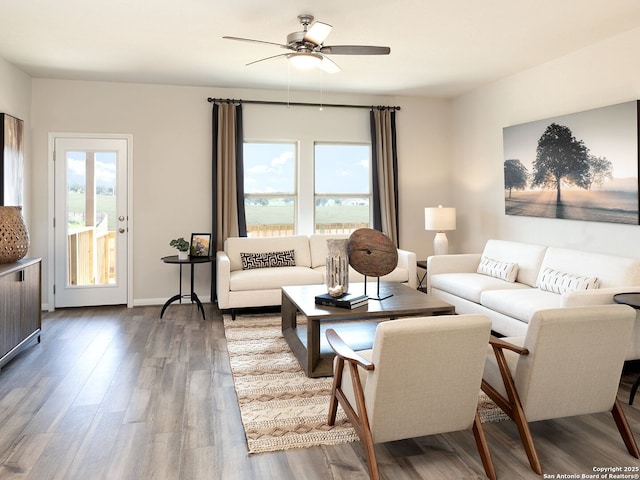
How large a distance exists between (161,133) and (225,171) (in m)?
0.88

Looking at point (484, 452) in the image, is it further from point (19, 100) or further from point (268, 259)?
point (19, 100)

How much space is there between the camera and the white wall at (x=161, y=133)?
5504 mm

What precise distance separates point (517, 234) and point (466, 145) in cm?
155

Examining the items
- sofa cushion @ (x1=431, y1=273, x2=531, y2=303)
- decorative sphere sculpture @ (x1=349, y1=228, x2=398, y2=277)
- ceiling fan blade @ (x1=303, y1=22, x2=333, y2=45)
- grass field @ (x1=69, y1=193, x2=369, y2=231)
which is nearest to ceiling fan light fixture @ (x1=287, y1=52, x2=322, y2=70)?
ceiling fan blade @ (x1=303, y1=22, x2=333, y2=45)

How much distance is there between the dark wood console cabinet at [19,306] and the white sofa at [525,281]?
12.5 feet

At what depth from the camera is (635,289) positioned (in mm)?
3430

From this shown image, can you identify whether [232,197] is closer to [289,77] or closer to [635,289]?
[289,77]

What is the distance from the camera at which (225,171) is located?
5.86 m

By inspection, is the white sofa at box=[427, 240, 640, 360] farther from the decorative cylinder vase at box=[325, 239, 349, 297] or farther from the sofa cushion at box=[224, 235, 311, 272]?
the sofa cushion at box=[224, 235, 311, 272]

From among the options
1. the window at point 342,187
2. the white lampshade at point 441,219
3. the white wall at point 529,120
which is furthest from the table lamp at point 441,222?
the window at point 342,187

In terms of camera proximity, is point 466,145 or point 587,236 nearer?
point 587,236

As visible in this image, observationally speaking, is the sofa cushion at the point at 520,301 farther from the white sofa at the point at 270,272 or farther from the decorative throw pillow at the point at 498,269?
the white sofa at the point at 270,272

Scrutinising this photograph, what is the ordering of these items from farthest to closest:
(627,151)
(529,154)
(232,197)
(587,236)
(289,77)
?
(232,197)
(289,77)
(529,154)
(587,236)
(627,151)

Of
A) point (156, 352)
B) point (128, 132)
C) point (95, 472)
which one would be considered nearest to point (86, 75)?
point (128, 132)
